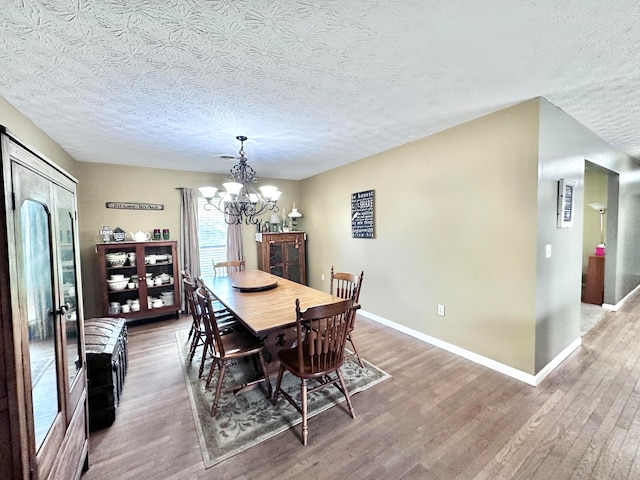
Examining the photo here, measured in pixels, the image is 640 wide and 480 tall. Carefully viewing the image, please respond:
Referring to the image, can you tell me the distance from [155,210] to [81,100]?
2.53 m

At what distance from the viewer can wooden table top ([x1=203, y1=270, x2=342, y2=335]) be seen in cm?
199

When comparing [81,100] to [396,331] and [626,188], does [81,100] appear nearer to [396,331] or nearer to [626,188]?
[396,331]

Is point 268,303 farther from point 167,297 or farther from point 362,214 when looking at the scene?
point 167,297

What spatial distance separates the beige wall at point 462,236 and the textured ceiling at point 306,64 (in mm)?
381

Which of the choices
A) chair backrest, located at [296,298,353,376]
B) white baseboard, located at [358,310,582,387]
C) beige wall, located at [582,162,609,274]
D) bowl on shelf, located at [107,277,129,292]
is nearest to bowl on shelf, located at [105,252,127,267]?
bowl on shelf, located at [107,277,129,292]

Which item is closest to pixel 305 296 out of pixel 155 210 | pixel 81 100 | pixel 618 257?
pixel 81 100

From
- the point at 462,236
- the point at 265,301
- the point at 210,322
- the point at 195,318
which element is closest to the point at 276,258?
the point at 195,318

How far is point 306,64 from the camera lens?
169cm

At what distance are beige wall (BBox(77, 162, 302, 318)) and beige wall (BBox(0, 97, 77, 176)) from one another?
1.81ft

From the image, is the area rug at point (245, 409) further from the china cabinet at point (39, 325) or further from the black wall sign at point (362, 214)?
the black wall sign at point (362, 214)

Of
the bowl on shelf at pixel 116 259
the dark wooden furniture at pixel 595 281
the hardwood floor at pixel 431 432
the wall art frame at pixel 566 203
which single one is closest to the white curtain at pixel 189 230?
the bowl on shelf at pixel 116 259

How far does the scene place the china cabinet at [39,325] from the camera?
854mm

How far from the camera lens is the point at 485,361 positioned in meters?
2.66

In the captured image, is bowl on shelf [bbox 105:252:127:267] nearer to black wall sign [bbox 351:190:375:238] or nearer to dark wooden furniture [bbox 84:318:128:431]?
dark wooden furniture [bbox 84:318:128:431]
